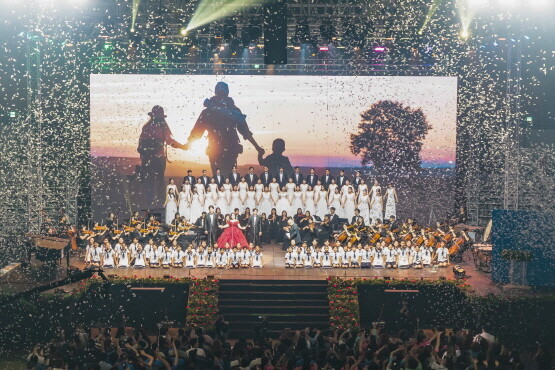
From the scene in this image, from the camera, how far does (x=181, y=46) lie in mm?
30312

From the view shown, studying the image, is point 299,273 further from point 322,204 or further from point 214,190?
point 214,190

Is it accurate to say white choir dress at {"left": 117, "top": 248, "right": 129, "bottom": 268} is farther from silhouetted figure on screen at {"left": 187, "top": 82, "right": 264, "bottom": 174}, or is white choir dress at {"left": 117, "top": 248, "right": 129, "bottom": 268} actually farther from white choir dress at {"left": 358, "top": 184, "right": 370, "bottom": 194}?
white choir dress at {"left": 358, "top": 184, "right": 370, "bottom": 194}

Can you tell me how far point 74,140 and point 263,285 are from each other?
10.3 meters

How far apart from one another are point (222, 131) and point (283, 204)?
3627 mm

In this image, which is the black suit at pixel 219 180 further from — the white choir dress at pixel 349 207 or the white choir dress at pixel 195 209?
the white choir dress at pixel 349 207

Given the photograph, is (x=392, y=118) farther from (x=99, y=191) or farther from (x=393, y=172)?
(x=99, y=191)

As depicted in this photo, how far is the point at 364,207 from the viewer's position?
30047 millimetres

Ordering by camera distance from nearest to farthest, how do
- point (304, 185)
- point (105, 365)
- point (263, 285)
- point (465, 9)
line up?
point (105, 365), point (263, 285), point (465, 9), point (304, 185)

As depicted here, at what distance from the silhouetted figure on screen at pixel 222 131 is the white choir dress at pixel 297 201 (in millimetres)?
2421

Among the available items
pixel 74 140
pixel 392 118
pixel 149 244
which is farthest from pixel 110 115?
pixel 392 118

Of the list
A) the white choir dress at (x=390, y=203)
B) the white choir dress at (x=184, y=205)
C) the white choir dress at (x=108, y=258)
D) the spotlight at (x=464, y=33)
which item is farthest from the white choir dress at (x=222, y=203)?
the spotlight at (x=464, y=33)

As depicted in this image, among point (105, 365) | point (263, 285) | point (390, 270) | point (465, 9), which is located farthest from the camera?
point (465, 9)

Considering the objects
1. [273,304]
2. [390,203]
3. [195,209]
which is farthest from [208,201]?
[273,304]

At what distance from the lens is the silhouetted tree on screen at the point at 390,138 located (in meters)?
31.4
